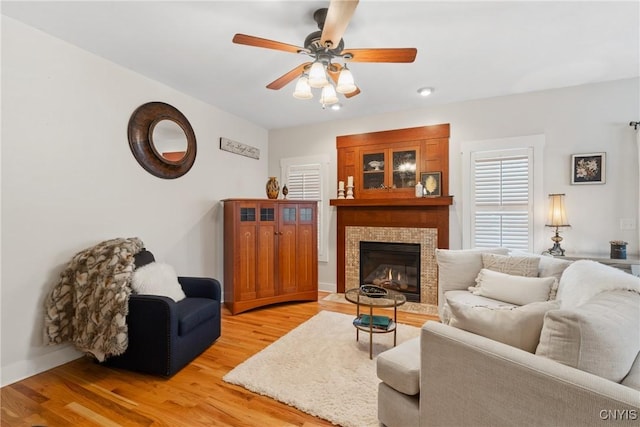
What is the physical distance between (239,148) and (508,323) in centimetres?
401

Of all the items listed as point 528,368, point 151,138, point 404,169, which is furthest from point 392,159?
point 528,368

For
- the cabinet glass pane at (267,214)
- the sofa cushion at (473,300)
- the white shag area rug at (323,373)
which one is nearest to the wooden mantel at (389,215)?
the cabinet glass pane at (267,214)

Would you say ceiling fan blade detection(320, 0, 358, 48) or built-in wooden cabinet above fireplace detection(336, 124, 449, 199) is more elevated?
ceiling fan blade detection(320, 0, 358, 48)

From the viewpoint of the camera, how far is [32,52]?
2.23 m

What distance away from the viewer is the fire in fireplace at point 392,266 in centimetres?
407

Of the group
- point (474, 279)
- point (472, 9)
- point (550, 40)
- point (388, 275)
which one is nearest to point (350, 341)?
point (474, 279)

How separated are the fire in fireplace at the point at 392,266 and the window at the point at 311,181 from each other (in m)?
0.68

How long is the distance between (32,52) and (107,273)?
72.0 inches

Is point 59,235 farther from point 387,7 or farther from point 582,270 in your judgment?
point 582,270

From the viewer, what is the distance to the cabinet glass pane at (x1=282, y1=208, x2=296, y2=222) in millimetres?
3979

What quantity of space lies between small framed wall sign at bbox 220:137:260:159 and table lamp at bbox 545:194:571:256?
4.10m

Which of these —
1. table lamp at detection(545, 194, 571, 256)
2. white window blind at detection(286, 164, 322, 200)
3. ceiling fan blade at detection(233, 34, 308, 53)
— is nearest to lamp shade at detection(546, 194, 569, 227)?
table lamp at detection(545, 194, 571, 256)

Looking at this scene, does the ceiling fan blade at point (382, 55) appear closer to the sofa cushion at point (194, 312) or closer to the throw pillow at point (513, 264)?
the throw pillow at point (513, 264)

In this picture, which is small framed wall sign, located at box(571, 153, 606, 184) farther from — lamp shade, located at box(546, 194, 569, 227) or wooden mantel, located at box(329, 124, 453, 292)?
wooden mantel, located at box(329, 124, 453, 292)
